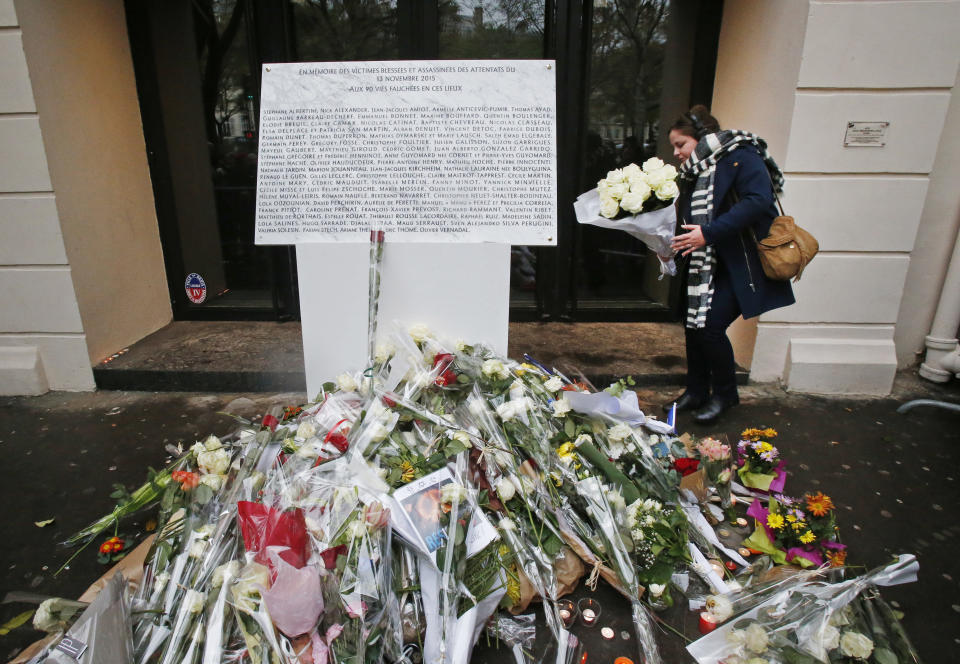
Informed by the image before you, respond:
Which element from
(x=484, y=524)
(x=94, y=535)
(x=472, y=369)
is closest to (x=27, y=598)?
(x=94, y=535)

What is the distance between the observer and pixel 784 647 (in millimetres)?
1616

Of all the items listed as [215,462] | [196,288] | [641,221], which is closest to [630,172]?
[641,221]

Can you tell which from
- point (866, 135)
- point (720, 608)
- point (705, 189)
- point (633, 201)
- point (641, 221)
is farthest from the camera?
point (866, 135)

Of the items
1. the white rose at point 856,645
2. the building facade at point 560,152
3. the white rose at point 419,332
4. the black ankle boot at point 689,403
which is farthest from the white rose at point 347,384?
the building facade at point 560,152

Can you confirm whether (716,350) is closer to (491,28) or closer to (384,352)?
(384,352)

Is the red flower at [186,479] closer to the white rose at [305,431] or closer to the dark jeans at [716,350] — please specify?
the white rose at [305,431]

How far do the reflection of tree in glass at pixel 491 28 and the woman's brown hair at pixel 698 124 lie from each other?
72.0 inches

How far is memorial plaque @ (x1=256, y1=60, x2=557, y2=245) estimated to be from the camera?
2693 millimetres

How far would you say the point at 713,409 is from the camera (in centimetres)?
344

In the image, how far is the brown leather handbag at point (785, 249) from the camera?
2.93 m

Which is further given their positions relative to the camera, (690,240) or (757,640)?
(690,240)

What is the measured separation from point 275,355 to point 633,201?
9.49 ft

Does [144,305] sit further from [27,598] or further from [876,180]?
[876,180]

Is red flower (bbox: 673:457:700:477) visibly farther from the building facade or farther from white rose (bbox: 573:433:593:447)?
the building facade
